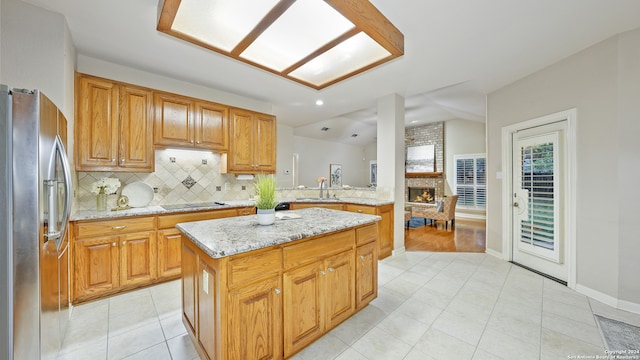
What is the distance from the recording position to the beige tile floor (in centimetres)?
170

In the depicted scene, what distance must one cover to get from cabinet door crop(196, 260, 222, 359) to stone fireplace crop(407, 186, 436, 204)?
750cm

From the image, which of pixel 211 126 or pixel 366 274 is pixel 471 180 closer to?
pixel 366 274

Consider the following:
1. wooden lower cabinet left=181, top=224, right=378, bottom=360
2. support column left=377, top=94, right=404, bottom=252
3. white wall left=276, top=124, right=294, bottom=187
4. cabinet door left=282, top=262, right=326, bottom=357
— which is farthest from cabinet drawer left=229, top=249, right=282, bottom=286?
white wall left=276, top=124, right=294, bottom=187

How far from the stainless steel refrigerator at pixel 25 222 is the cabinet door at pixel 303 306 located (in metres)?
1.23

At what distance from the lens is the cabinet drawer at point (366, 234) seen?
2.11 metres

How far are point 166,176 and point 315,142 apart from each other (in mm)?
5699

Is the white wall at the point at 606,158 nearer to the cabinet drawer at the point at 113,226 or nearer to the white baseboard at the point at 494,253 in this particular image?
the white baseboard at the point at 494,253

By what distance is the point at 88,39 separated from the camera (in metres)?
2.38

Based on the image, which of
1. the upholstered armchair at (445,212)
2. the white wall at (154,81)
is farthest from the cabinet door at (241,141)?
the upholstered armchair at (445,212)

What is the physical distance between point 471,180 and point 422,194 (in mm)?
1480

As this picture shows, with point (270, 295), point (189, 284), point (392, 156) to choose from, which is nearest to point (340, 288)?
point (270, 295)

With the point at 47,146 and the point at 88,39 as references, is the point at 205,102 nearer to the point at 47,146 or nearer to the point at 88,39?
the point at 88,39

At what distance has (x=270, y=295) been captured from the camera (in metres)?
1.47

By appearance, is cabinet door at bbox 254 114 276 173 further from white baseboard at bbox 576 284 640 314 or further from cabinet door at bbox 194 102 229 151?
white baseboard at bbox 576 284 640 314
